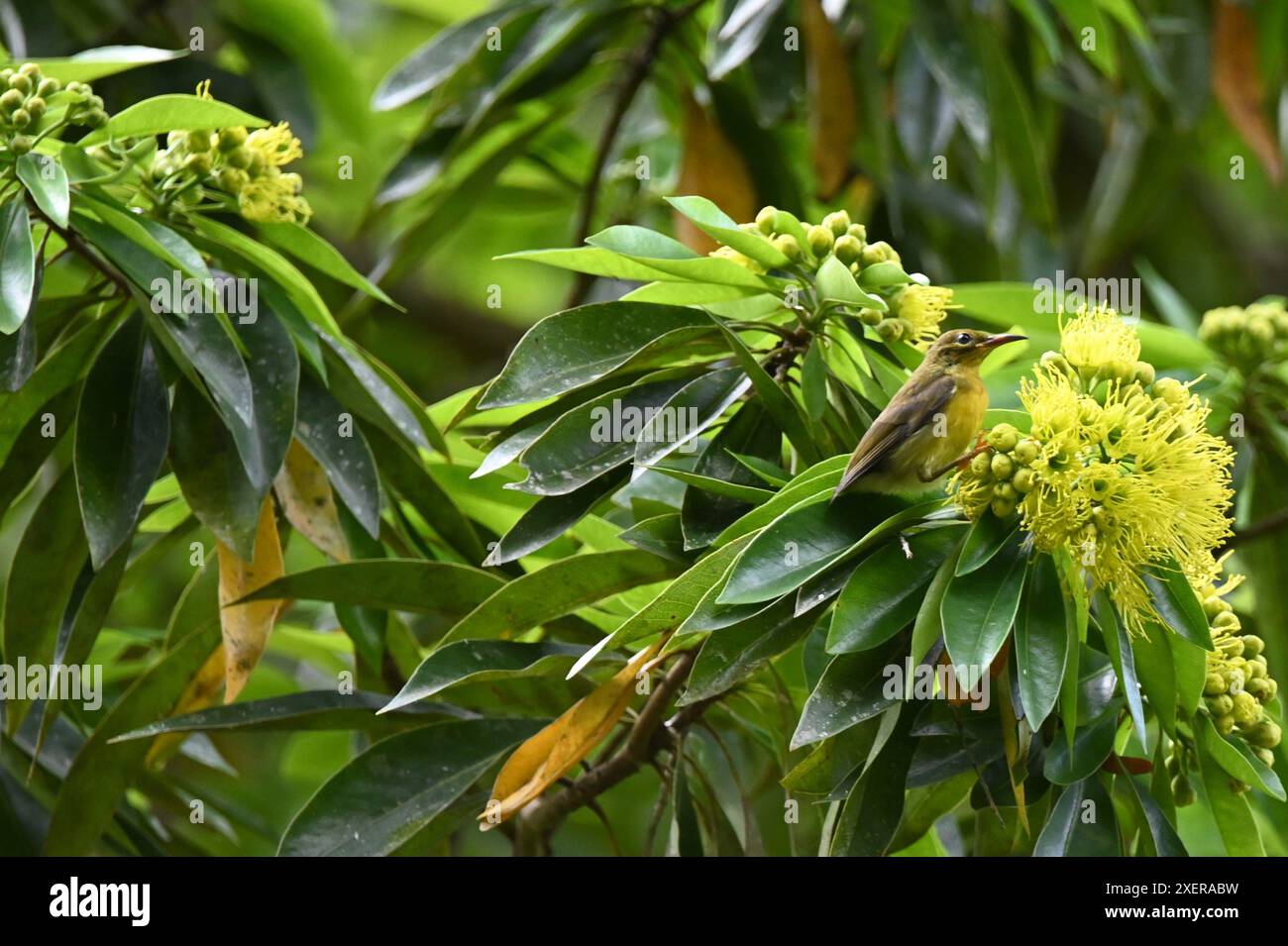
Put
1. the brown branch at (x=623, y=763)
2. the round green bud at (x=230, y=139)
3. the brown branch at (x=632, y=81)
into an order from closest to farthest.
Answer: the brown branch at (x=623, y=763), the round green bud at (x=230, y=139), the brown branch at (x=632, y=81)

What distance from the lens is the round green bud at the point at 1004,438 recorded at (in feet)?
6.25

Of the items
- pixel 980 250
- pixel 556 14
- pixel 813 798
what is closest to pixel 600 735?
pixel 813 798

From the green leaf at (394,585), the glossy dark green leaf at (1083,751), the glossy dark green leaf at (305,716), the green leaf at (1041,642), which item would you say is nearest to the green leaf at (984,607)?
the green leaf at (1041,642)

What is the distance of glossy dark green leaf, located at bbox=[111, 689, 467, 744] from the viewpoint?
2438 mm

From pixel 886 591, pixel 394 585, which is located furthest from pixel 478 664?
pixel 886 591

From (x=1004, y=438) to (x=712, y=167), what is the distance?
2.20 m

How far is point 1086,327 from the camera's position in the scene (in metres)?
2.03

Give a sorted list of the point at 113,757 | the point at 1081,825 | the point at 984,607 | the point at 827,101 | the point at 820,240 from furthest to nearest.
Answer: the point at 827,101 < the point at 113,757 < the point at 820,240 < the point at 1081,825 < the point at 984,607

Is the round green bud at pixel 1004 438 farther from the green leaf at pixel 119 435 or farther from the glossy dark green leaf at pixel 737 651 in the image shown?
the green leaf at pixel 119 435

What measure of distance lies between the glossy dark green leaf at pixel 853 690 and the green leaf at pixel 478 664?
442 millimetres

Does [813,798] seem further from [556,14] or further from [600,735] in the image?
[556,14]

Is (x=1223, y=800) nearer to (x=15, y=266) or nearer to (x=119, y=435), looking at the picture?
(x=119, y=435)

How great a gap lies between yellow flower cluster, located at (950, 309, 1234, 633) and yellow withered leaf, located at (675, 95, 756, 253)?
201 centimetres

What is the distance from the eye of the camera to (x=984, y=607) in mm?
1881
